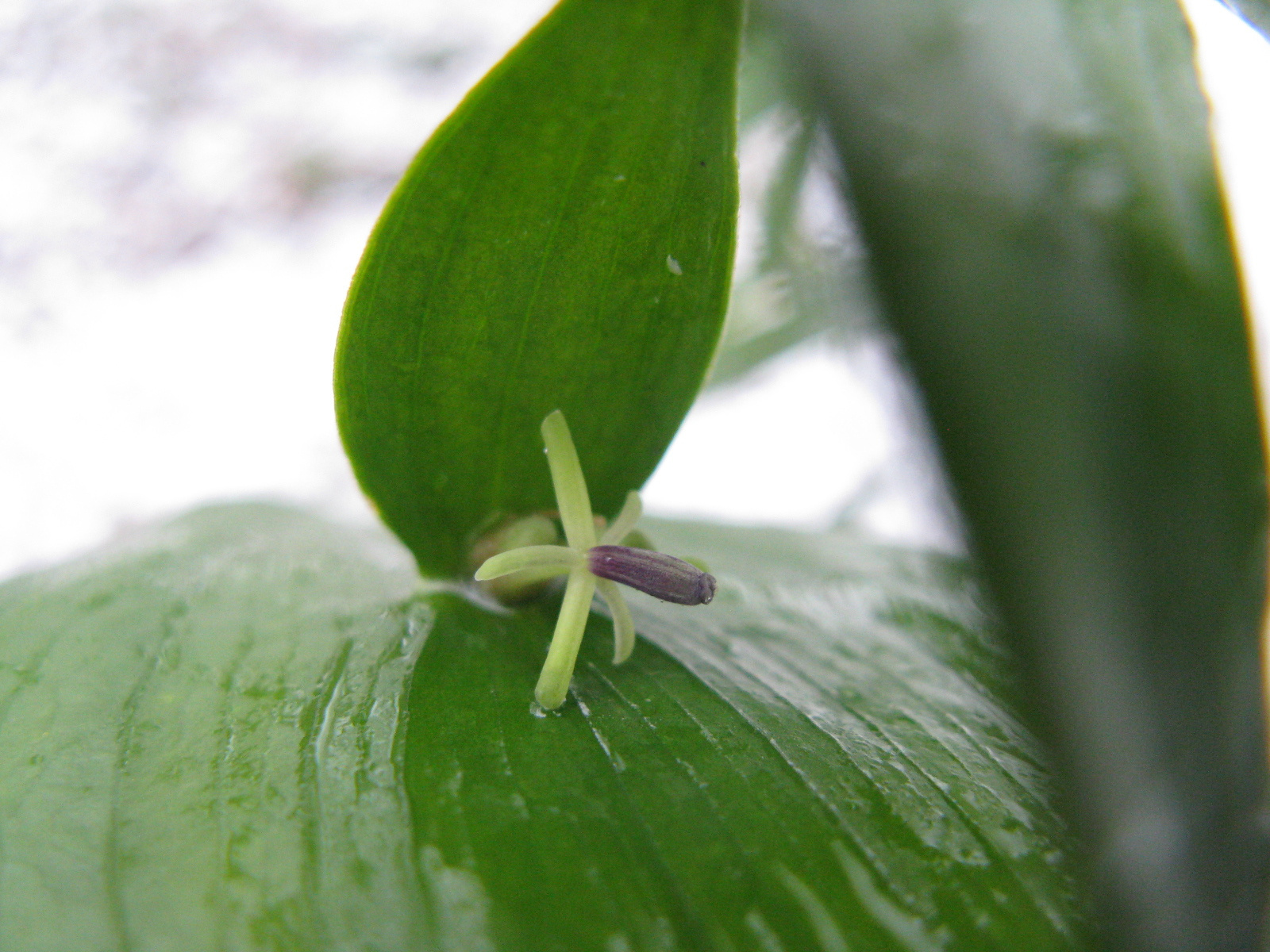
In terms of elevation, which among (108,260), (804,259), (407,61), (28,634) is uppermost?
(407,61)

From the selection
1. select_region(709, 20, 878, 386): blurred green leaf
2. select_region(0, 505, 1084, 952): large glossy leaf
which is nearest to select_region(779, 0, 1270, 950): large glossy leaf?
select_region(0, 505, 1084, 952): large glossy leaf

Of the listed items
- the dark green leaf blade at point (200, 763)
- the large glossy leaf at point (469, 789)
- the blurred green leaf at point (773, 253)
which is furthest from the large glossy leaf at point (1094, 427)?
the blurred green leaf at point (773, 253)

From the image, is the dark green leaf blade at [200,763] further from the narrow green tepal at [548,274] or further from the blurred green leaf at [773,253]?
the blurred green leaf at [773,253]

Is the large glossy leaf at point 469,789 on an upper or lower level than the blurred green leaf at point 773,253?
lower

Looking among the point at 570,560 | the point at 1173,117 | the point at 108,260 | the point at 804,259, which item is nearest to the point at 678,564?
the point at 570,560

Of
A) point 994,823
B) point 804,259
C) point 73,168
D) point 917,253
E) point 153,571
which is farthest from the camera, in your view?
point 73,168

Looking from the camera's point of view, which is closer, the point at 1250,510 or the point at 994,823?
the point at 1250,510

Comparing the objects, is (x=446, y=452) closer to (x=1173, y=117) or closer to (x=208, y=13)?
(x=1173, y=117)

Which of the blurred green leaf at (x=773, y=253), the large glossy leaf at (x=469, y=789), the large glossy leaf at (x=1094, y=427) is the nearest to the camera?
the large glossy leaf at (x=1094, y=427)
